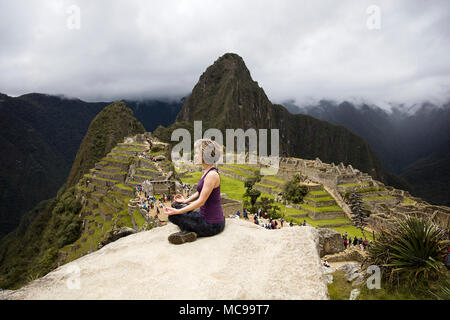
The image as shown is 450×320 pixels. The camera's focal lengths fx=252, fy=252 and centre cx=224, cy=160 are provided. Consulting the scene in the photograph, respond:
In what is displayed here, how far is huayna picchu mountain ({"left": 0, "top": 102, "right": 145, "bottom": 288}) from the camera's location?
31.2 meters

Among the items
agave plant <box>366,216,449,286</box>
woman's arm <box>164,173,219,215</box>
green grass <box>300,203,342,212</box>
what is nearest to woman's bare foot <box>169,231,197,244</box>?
woman's arm <box>164,173,219,215</box>

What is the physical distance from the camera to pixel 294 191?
102ft

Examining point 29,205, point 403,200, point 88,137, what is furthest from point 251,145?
point 29,205

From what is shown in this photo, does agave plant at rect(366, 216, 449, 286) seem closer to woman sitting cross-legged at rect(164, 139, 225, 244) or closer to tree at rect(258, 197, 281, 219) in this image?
woman sitting cross-legged at rect(164, 139, 225, 244)

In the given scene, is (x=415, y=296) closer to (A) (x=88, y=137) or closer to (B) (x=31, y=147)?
(A) (x=88, y=137)

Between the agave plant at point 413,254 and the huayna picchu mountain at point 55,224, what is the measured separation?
8.40 m

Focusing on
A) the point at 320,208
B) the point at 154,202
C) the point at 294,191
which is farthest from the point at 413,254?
the point at 294,191

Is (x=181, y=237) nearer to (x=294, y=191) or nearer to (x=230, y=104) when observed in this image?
(x=294, y=191)

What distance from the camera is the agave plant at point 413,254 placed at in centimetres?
414

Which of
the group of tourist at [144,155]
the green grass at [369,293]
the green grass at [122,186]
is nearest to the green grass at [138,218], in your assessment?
the green grass at [122,186]

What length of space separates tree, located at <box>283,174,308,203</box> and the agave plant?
86.9ft

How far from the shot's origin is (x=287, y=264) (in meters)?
3.51
